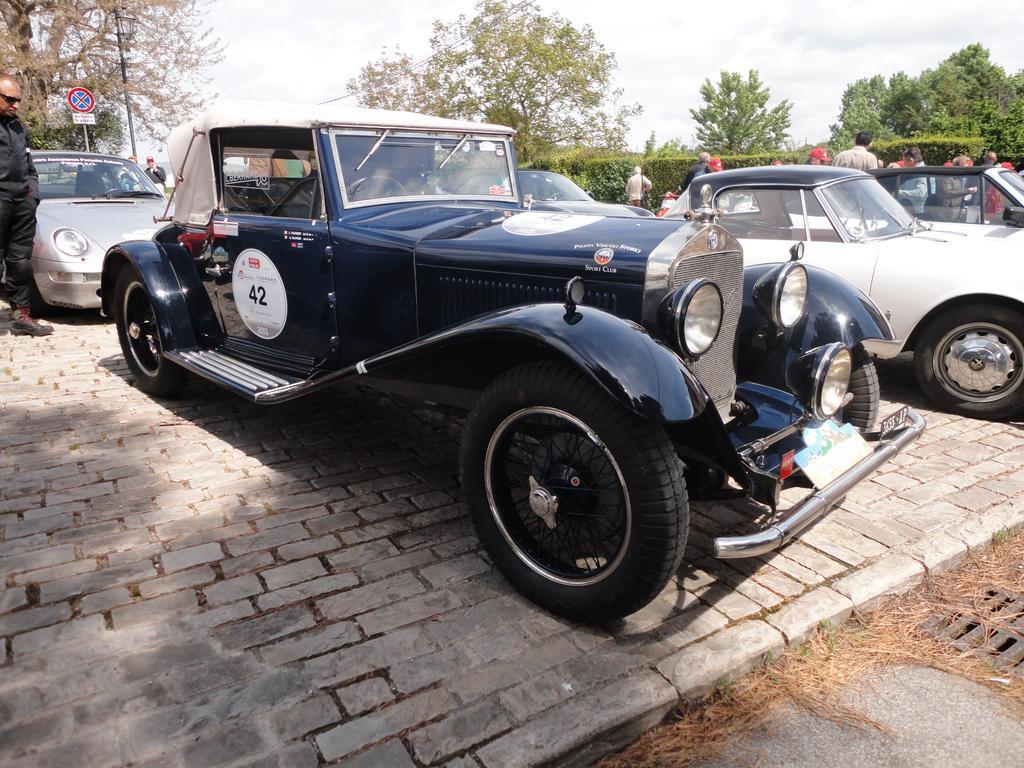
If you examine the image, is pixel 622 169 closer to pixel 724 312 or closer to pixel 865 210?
pixel 865 210

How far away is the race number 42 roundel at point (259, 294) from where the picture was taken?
13.0 feet

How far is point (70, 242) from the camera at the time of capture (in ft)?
22.6

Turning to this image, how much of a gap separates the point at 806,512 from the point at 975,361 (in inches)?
117

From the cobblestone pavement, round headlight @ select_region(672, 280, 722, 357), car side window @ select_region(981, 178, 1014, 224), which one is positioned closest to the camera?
the cobblestone pavement

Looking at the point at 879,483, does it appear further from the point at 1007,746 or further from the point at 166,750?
the point at 166,750

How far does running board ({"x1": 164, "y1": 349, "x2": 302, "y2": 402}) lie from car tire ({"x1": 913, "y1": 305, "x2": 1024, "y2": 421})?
157 inches

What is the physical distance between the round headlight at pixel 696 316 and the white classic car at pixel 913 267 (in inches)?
64.9

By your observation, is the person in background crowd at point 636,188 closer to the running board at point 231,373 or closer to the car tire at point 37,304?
the car tire at point 37,304

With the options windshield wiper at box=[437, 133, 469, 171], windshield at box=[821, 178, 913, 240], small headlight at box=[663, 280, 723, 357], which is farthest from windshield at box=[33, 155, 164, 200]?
small headlight at box=[663, 280, 723, 357]

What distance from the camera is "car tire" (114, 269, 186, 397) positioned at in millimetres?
4758

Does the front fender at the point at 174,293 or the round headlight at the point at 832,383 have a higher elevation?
the front fender at the point at 174,293

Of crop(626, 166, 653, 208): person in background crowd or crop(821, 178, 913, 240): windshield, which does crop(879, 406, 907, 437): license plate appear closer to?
crop(821, 178, 913, 240): windshield

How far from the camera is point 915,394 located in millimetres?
5188

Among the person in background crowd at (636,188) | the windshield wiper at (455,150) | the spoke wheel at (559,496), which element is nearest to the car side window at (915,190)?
the windshield wiper at (455,150)
